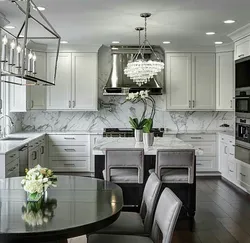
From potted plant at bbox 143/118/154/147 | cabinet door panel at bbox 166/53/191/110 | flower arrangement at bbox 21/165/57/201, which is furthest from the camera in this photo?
cabinet door panel at bbox 166/53/191/110

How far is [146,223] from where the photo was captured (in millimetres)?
2918

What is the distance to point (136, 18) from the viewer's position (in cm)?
512

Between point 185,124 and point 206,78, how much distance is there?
1.03 m

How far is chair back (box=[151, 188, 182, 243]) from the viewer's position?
228 centimetres

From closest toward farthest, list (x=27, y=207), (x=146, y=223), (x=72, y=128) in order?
(x=27, y=207), (x=146, y=223), (x=72, y=128)

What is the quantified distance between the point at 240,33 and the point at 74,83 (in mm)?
3203

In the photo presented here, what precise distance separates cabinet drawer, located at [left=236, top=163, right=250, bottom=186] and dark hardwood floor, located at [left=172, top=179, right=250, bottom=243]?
0.19 metres

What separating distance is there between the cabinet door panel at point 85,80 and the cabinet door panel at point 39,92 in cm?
57

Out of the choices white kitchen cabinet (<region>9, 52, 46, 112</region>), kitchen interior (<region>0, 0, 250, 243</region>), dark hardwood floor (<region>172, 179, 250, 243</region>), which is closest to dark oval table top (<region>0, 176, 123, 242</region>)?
dark hardwood floor (<region>172, 179, 250, 243</region>)

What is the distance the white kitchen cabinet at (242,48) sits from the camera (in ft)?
18.7

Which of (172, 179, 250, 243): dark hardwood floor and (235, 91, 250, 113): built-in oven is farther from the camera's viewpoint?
(235, 91, 250, 113): built-in oven

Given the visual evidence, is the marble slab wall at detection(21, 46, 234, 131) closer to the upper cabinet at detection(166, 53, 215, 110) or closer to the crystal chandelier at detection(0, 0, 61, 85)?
the upper cabinet at detection(166, 53, 215, 110)

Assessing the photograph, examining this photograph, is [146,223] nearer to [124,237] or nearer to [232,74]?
[124,237]

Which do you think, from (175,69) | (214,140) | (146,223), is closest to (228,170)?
(214,140)
